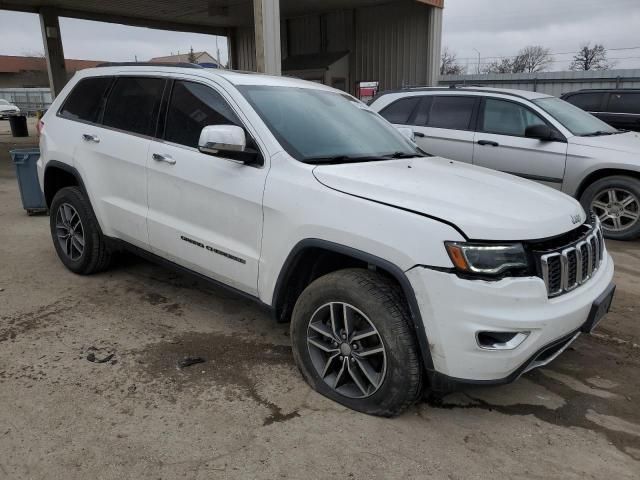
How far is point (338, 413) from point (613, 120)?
10.2m

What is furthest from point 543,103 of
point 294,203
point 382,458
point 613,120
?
point 382,458

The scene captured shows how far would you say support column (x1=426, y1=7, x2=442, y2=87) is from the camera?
48.7 ft

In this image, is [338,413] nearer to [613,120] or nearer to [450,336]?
[450,336]

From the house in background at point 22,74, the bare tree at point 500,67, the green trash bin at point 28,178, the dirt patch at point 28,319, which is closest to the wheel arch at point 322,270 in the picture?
the dirt patch at point 28,319

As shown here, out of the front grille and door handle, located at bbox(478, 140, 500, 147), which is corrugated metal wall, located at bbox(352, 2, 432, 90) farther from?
the front grille

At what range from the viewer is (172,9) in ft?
54.3

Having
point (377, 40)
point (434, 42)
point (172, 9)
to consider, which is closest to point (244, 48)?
point (172, 9)

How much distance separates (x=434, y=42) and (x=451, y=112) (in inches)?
335

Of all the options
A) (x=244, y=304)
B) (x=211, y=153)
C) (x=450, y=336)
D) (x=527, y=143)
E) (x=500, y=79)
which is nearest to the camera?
(x=450, y=336)

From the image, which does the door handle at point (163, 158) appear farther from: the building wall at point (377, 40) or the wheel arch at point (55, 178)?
the building wall at point (377, 40)

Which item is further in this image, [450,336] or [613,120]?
[613,120]

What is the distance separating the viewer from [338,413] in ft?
9.47

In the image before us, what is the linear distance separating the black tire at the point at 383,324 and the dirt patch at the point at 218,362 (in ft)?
1.61

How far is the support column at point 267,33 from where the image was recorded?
9.61 metres
